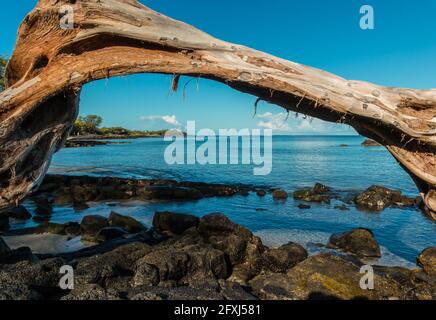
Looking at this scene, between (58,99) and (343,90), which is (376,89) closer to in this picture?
(343,90)

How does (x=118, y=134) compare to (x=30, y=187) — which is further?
(x=118, y=134)

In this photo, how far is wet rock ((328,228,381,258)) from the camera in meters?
12.1

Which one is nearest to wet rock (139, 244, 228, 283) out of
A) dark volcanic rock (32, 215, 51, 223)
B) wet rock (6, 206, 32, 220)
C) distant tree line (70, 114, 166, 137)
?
dark volcanic rock (32, 215, 51, 223)

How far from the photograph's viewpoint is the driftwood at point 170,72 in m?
5.44

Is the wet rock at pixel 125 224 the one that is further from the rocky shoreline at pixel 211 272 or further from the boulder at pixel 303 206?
the boulder at pixel 303 206

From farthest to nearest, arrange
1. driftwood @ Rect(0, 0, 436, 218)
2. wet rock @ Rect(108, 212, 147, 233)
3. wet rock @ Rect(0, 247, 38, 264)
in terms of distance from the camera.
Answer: wet rock @ Rect(108, 212, 147, 233)
wet rock @ Rect(0, 247, 38, 264)
driftwood @ Rect(0, 0, 436, 218)

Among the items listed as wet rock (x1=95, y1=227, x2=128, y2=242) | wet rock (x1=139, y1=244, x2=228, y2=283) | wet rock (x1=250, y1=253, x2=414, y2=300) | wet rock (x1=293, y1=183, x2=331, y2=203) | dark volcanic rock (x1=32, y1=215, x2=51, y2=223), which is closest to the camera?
A: wet rock (x1=250, y1=253, x2=414, y2=300)

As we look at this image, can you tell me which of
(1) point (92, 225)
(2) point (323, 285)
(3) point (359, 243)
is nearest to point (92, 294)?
(2) point (323, 285)

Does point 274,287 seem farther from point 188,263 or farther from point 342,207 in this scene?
point 342,207

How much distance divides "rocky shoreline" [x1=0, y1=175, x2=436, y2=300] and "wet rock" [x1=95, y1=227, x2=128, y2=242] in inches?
1.5

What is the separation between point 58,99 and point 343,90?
17.2ft

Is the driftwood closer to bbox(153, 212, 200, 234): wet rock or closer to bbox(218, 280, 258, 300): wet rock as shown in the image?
bbox(218, 280, 258, 300): wet rock

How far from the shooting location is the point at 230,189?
1032 inches
